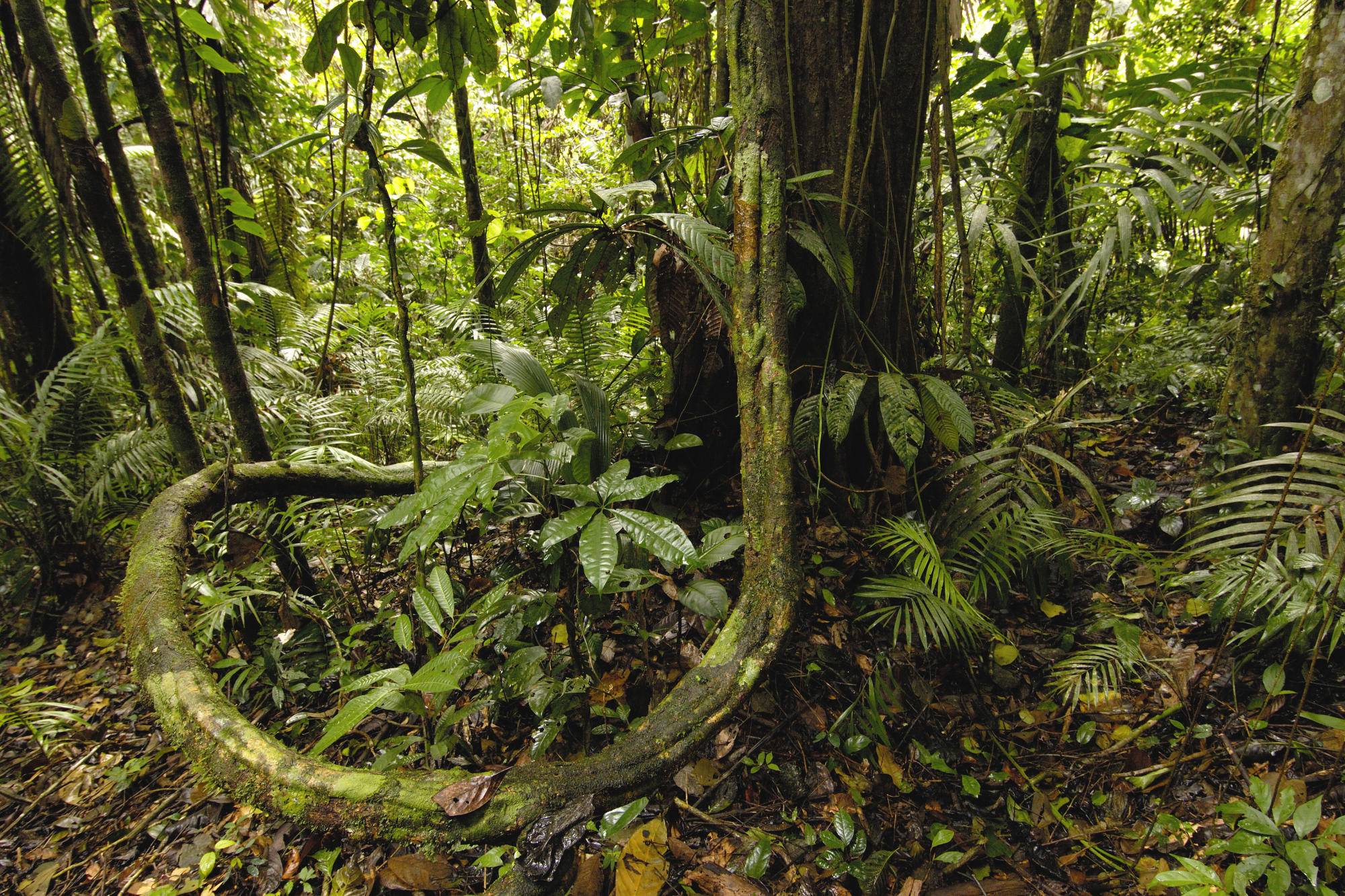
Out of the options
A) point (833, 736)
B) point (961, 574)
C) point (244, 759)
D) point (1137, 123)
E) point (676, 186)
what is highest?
point (1137, 123)

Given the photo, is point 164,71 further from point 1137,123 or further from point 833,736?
point 1137,123

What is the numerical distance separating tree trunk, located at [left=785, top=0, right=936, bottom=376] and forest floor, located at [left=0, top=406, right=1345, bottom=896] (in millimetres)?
822

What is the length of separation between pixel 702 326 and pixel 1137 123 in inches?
134

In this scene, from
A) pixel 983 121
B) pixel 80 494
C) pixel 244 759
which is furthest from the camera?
pixel 983 121

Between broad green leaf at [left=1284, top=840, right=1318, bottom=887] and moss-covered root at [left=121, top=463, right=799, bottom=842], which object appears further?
broad green leaf at [left=1284, top=840, right=1318, bottom=887]

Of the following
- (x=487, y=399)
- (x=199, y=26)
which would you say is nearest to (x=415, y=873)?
(x=487, y=399)

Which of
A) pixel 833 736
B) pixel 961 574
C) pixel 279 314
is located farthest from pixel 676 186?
pixel 279 314

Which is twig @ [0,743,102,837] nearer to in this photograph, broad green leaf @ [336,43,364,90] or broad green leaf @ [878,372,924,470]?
broad green leaf @ [336,43,364,90]

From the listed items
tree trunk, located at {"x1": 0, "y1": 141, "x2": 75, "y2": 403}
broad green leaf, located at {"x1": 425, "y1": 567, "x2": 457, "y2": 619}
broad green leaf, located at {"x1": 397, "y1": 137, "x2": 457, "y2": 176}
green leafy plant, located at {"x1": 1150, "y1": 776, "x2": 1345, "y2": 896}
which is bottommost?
green leafy plant, located at {"x1": 1150, "y1": 776, "x2": 1345, "y2": 896}

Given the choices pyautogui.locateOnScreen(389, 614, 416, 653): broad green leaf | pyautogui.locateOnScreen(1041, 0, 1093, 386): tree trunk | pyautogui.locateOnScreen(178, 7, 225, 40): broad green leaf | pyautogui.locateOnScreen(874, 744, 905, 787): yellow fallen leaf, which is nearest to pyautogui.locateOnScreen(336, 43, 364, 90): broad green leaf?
pyautogui.locateOnScreen(178, 7, 225, 40): broad green leaf

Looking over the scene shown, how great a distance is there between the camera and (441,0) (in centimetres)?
192

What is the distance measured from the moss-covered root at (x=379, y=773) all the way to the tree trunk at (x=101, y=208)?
3.13 feet

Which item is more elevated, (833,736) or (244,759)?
(244,759)

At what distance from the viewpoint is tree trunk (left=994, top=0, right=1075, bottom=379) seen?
3020mm
